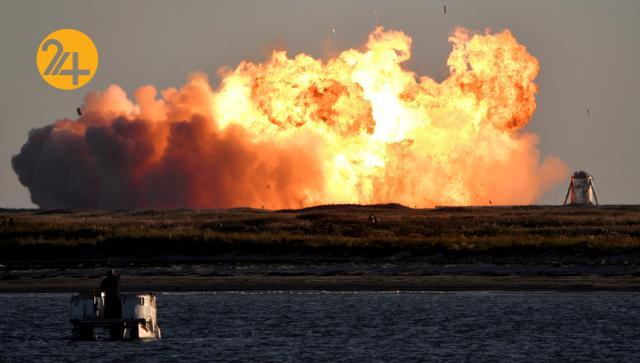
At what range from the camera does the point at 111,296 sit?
280 ft

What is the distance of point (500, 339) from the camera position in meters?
88.6

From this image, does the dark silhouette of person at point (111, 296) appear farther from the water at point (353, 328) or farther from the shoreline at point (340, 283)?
the shoreline at point (340, 283)

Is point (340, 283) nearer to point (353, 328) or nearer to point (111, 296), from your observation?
point (353, 328)

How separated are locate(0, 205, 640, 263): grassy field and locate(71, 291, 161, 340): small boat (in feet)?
133

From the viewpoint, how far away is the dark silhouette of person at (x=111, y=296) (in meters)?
84.2

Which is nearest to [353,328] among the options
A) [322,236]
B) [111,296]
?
[111,296]

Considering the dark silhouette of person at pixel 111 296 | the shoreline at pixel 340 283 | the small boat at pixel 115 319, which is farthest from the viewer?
the shoreline at pixel 340 283

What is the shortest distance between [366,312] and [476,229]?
46.6m

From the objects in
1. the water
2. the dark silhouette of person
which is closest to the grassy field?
the water

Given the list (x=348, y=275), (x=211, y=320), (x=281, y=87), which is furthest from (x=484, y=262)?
(x=281, y=87)

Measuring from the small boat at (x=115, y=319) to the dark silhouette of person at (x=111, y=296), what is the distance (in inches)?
9.8

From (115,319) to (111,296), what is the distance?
1.45m

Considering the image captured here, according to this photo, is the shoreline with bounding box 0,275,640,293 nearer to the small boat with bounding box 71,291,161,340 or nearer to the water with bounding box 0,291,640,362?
the water with bounding box 0,291,640,362

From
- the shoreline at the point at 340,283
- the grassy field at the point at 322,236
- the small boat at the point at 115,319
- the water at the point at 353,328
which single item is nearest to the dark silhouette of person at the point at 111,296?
the small boat at the point at 115,319
